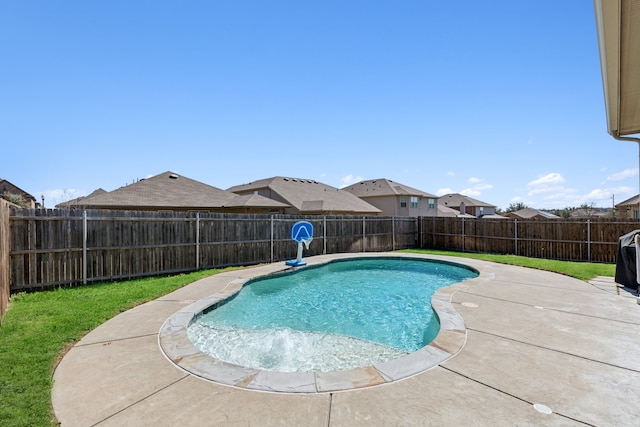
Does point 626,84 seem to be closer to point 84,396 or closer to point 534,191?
point 84,396

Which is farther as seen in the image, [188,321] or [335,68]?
[335,68]

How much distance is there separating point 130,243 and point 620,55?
9.93 metres

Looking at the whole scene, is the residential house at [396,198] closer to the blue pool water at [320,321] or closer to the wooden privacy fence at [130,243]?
the wooden privacy fence at [130,243]

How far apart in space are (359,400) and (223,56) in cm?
1215

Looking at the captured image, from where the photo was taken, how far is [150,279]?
845cm

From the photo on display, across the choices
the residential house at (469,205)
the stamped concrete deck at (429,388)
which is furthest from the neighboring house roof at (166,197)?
the residential house at (469,205)

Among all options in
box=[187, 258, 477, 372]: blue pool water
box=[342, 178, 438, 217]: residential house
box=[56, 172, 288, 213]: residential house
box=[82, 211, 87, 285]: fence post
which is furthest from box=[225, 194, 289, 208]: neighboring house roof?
box=[342, 178, 438, 217]: residential house

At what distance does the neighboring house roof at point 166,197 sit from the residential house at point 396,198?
44.3 ft

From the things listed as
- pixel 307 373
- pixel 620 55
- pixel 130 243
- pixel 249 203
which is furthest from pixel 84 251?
pixel 249 203

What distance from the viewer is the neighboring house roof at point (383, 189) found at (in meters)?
29.5

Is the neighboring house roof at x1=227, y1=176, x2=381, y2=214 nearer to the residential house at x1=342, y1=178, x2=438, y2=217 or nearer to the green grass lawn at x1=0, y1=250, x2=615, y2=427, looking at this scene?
the residential house at x1=342, y1=178, x2=438, y2=217

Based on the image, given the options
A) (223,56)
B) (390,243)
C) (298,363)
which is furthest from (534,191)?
(298,363)

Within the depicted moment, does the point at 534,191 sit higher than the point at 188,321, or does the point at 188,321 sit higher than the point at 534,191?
the point at 534,191

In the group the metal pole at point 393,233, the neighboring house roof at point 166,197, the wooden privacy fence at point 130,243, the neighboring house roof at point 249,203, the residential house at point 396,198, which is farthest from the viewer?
the residential house at point 396,198
